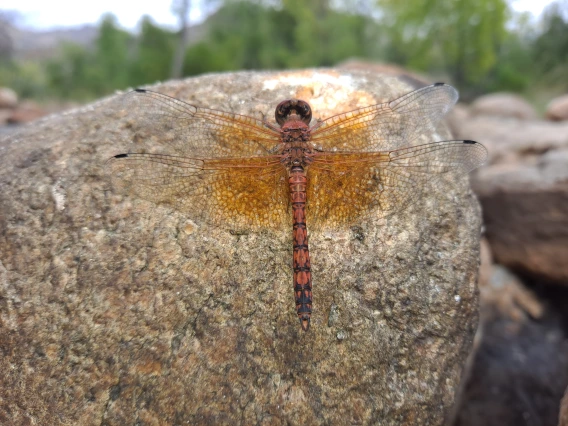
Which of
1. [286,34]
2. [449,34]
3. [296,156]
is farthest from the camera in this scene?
[286,34]

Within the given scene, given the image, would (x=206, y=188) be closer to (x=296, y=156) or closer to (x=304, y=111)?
→ (x=296, y=156)

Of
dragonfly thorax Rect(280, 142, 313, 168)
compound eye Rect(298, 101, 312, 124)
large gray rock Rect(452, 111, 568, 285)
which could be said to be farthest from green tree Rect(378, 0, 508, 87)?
dragonfly thorax Rect(280, 142, 313, 168)

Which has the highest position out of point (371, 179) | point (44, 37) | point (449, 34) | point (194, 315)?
point (449, 34)

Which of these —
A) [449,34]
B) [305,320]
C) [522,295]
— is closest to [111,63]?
[449,34]

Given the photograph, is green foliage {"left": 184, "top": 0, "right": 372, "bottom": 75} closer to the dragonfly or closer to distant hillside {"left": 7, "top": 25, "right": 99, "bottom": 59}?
the dragonfly

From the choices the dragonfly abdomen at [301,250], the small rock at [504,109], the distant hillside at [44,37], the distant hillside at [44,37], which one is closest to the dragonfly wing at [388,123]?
the dragonfly abdomen at [301,250]

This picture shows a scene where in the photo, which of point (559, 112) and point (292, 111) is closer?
point (292, 111)
